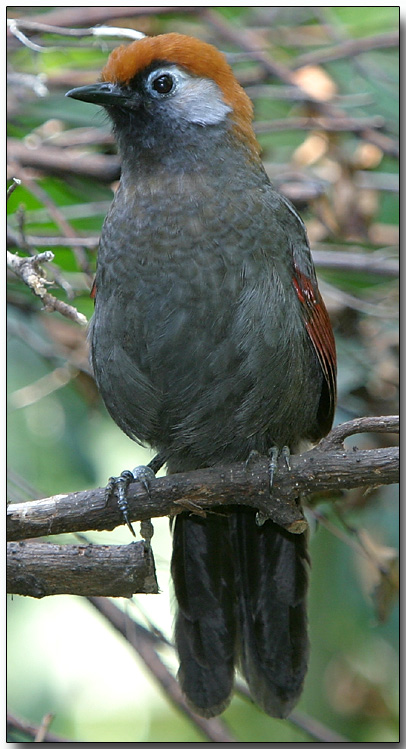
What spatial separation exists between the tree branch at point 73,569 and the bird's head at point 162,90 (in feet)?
4.84

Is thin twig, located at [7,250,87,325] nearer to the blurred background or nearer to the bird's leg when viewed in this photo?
the blurred background

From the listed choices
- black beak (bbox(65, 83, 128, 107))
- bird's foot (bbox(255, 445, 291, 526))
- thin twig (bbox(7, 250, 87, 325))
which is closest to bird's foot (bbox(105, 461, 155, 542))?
→ bird's foot (bbox(255, 445, 291, 526))

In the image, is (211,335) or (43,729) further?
(211,335)

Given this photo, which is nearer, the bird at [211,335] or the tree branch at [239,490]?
the tree branch at [239,490]

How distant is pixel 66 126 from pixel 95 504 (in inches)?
102

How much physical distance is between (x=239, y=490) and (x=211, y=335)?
536 millimetres

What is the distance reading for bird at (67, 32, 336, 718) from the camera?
10.1ft

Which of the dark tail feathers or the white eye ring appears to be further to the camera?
the dark tail feathers

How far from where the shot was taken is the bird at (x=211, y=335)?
3.08 meters

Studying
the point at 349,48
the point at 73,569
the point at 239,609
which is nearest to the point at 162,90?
the point at 349,48

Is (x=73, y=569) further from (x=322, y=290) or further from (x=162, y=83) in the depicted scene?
(x=322, y=290)

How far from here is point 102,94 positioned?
10.3ft

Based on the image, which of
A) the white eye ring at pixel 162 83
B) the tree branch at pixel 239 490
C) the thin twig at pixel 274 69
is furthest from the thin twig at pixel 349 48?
the tree branch at pixel 239 490

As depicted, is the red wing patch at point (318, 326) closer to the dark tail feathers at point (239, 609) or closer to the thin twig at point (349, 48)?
the dark tail feathers at point (239, 609)
